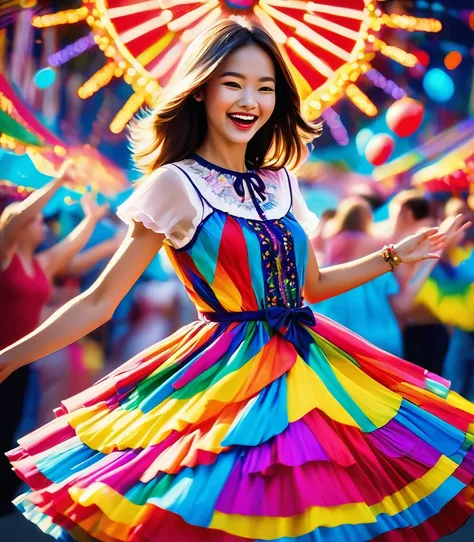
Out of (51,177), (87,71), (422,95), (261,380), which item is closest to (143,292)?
(51,177)

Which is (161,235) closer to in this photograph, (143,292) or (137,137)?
(137,137)

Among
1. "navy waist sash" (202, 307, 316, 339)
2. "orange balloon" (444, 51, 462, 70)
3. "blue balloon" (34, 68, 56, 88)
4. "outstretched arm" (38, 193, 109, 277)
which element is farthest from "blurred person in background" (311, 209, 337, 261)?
"navy waist sash" (202, 307, 316, 339)

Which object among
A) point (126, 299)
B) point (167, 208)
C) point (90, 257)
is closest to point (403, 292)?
point (126, 299)

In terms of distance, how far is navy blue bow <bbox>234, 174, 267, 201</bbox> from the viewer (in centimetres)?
209

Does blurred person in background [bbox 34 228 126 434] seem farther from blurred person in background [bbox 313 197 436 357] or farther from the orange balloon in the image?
the orange balloon

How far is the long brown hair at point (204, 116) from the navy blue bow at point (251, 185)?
0.27 ft

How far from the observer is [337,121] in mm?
3500

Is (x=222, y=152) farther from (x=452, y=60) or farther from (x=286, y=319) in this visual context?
(x=452, y=60)

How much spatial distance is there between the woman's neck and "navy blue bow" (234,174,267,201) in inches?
1.4

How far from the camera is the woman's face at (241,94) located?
2.02m

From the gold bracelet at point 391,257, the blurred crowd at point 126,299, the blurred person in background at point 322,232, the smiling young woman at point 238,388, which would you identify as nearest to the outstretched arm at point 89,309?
the smiling young woman at point 238,388

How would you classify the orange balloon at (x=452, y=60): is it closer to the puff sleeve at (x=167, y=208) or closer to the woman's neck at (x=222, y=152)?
the woman's neck at (x=222, y=152)

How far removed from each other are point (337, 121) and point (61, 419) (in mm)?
1855

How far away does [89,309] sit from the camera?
1.91 m
